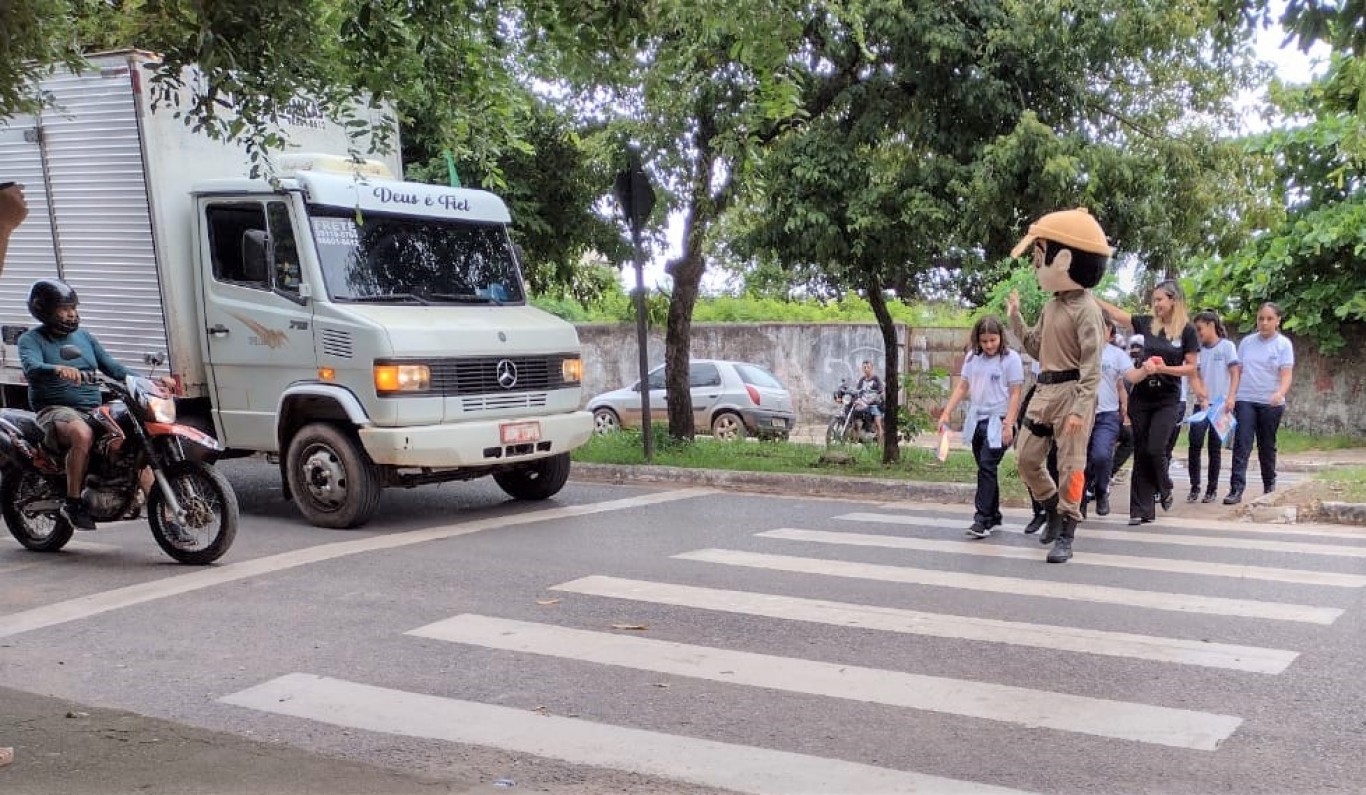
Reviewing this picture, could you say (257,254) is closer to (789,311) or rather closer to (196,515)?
(196,515)

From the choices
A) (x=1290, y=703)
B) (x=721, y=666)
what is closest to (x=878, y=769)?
(x=721, y=666)

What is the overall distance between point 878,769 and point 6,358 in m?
9.33

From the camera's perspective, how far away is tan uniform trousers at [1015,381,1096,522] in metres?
8.12

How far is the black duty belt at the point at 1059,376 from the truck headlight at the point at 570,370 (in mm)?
4041

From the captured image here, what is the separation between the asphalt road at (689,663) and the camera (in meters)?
4.51

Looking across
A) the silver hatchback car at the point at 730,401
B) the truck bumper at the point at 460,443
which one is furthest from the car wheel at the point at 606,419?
the truck bumper at the point at 460,443

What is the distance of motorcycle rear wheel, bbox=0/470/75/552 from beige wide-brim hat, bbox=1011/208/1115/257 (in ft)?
22.0

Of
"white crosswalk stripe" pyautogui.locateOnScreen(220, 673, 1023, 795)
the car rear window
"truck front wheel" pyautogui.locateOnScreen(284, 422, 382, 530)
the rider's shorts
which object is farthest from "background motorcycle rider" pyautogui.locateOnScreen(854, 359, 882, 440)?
"white crosswalk stripe" pyautogui.locateOnScreen(220, 673, 1023, 795)

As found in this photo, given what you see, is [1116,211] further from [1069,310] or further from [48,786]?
[48,786]

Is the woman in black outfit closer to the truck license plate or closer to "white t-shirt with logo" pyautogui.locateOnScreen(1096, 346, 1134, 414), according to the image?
"white t-shirt with logo" pyautogui.locateOnScreen(1096, 346, 1134, 414)

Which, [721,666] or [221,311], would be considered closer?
[721,666]

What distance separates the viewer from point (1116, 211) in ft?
38.5

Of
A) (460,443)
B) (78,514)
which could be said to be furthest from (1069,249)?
(78,514)

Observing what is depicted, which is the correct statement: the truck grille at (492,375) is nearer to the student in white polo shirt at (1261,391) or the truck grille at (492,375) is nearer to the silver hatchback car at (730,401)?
the student in white polo shirt at (1261,391)
